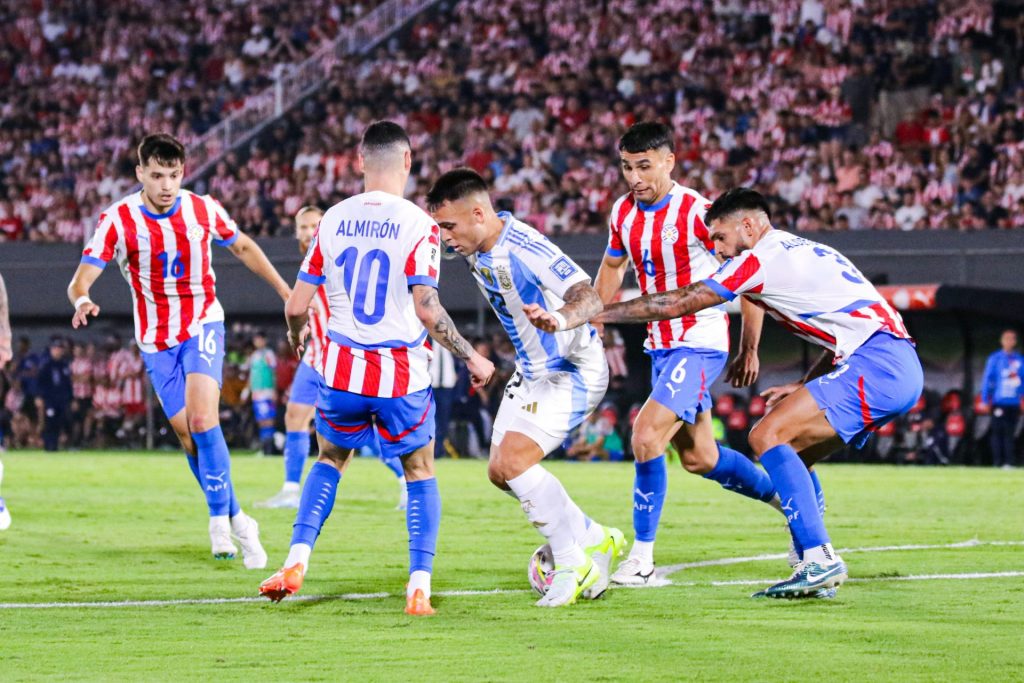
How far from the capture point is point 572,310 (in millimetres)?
6641

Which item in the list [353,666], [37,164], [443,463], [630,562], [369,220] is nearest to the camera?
[353,666]

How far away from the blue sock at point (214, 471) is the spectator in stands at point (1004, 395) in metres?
13.1

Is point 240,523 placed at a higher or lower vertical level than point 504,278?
lower

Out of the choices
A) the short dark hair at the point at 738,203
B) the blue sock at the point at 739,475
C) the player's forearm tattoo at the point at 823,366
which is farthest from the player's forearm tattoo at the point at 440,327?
the blue sock at the point at 739,475

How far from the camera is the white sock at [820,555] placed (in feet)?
23.6

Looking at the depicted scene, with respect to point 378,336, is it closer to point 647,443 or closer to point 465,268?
point 647,443

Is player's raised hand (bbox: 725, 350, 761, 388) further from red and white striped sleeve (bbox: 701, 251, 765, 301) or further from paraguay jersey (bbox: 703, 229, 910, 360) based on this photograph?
red and white striped sleeve (bbox: 701, 251, 765, 301)

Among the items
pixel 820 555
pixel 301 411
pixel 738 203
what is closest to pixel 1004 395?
pixel 301 411

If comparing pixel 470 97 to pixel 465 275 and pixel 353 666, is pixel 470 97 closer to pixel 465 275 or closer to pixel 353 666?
pixel 465 275

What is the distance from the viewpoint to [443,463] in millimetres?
20906

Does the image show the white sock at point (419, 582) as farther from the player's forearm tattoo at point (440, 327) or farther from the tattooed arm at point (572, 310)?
the tattooed arm at point (572, 310)

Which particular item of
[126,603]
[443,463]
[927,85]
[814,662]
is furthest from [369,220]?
[927,85]

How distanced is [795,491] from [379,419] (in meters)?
2.09

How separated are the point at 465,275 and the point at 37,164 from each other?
38.9 ft
